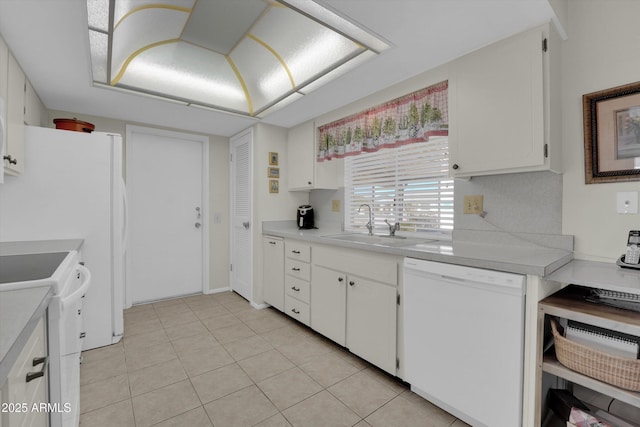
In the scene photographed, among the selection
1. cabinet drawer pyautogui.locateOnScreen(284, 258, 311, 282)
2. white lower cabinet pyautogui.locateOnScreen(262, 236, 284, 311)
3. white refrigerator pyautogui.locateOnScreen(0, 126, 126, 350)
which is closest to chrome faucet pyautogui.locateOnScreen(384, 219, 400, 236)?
cabinet drawer pyautogui.locateOnScreen(284, 258, 311, 282)

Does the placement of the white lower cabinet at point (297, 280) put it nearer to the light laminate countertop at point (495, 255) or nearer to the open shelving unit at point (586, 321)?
the light laminate countertop at point (495, 255)

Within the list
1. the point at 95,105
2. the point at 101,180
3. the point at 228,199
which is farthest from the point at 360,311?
the point at 95,105

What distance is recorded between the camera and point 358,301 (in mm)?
2156

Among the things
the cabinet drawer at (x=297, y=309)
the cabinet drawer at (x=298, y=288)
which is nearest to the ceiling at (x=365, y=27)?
the cabinet drawer at (x=298, y=288)

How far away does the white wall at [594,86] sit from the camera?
1.48m

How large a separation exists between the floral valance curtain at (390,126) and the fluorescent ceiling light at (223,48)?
20.6 inches

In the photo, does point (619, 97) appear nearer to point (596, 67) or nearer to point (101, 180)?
point (596, 67)

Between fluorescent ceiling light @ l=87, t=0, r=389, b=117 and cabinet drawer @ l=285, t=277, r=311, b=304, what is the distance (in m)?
1.72

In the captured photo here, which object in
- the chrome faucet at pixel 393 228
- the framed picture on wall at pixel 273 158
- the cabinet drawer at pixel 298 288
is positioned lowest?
the cabinet drawer at pixel 298 288

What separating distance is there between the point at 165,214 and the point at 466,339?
350 centimetres

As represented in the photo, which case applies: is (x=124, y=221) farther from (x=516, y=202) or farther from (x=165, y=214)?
(x=516, y=202)

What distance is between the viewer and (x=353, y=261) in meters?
2.18

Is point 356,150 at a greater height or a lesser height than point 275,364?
greater

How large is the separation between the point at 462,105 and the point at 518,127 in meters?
0.37
